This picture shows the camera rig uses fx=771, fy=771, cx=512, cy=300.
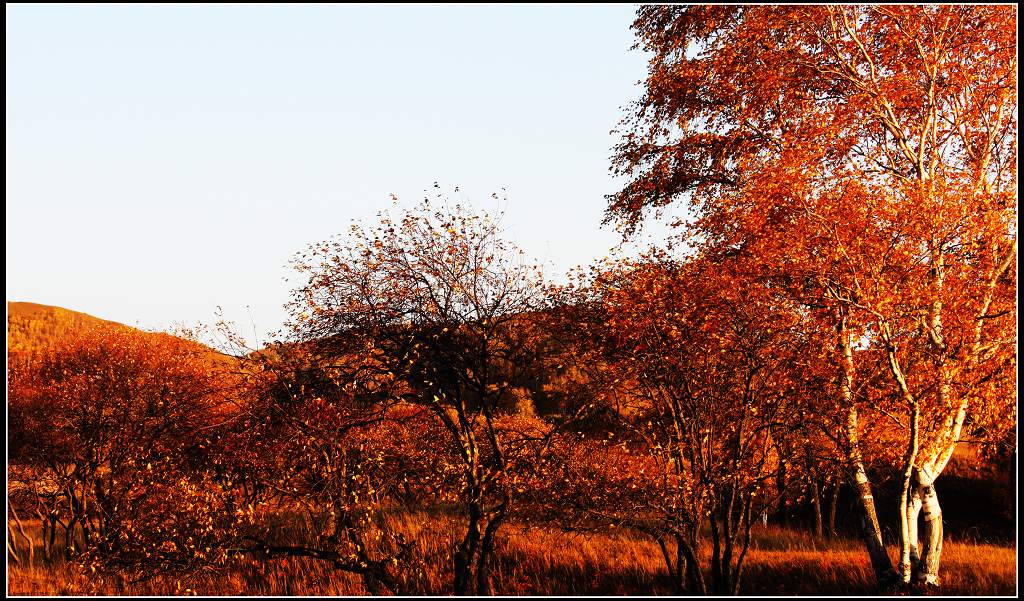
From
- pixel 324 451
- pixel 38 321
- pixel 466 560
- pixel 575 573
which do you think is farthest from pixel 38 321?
pixel 466 560

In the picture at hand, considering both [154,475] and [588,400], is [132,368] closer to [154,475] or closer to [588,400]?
[154,475]

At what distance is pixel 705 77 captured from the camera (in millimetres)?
17453

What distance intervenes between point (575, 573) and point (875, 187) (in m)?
11.0

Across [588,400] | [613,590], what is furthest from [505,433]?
[613,590]

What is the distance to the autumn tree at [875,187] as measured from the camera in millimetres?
13664

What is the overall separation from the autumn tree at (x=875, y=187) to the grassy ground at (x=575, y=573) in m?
1.89

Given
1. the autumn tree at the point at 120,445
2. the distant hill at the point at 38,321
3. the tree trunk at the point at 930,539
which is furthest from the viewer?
the distant hill at the point at 38,321

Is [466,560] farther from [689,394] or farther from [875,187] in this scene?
[875,187]

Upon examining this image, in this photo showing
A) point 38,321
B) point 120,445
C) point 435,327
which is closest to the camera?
point 435,327

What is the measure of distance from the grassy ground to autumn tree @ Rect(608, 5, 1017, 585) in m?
1.89

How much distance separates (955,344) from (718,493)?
520cm

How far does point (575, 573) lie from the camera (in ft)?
60.9

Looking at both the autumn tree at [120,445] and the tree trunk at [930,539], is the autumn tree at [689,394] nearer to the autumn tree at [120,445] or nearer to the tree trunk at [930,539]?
the tree trunk at [930,539]

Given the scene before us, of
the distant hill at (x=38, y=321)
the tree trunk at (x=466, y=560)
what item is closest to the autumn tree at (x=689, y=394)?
the tree trunk at (x=466, y=560)
